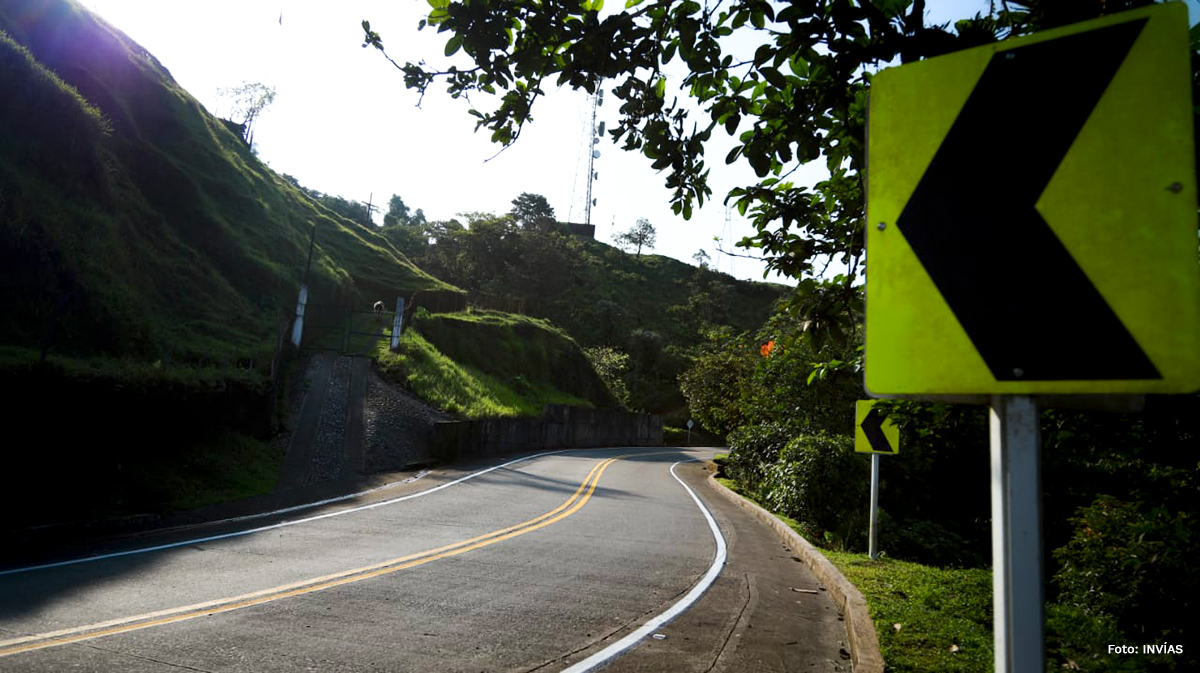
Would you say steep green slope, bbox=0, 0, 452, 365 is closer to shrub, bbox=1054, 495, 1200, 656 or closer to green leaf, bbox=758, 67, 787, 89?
green leaf, bbox=758, 67, 787, 89

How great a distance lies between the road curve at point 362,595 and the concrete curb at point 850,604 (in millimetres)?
1358

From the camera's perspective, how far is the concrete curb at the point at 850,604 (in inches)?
203

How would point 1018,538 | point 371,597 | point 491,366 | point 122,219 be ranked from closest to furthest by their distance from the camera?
point 1018,538 → point 371,597 → point 122,219 → point 491,366

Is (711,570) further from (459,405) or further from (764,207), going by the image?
(459,405)

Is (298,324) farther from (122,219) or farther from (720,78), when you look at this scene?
(720,78)

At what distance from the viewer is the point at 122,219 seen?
2723 centimetres

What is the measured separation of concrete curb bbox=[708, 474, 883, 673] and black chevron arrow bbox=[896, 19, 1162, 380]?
4.36 meters

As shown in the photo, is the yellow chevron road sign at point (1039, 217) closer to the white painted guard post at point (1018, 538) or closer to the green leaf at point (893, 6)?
the white painted guard post at point (1018, 538)

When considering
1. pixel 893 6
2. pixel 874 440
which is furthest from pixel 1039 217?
pixel 874 440

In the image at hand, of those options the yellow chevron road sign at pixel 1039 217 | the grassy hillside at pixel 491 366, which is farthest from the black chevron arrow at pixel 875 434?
the grassy hillside at pixel 491 366

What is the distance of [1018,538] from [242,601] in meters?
6.90

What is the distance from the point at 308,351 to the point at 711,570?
29488 mm

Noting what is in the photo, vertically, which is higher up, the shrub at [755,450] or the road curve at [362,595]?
the shrub at [755,450]

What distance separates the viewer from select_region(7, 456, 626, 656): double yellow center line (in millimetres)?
4980
